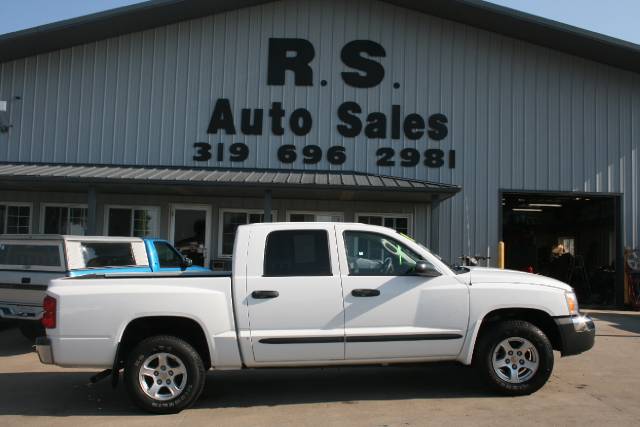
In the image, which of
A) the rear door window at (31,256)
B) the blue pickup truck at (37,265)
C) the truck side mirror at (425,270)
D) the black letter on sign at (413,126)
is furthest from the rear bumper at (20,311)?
the black letter on sign at (413,126)

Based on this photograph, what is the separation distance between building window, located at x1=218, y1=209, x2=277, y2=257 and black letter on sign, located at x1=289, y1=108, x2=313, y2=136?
7.07ft

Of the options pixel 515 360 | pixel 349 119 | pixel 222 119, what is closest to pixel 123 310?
pixel 515 360

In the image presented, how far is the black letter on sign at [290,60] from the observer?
14711mm

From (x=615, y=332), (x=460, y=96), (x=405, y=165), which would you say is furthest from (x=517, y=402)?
(x=460, y=96)

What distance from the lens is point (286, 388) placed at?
6531 millimetres

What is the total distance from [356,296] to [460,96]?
10.3m

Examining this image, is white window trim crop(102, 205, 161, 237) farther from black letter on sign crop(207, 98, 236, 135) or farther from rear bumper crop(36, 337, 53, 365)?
rear bumper crop(36, 337, 53, 365)

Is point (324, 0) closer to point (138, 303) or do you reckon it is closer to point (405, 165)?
point (405, 165)

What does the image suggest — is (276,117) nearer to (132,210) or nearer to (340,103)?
(340,103)

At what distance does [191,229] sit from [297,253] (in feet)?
30.4

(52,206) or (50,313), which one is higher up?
(52,206)

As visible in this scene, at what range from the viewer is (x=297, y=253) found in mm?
5879

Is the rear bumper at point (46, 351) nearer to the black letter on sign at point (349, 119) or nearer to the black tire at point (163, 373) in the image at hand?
the black tire at point (163, 373)

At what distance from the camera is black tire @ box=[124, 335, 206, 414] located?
5480 mm
